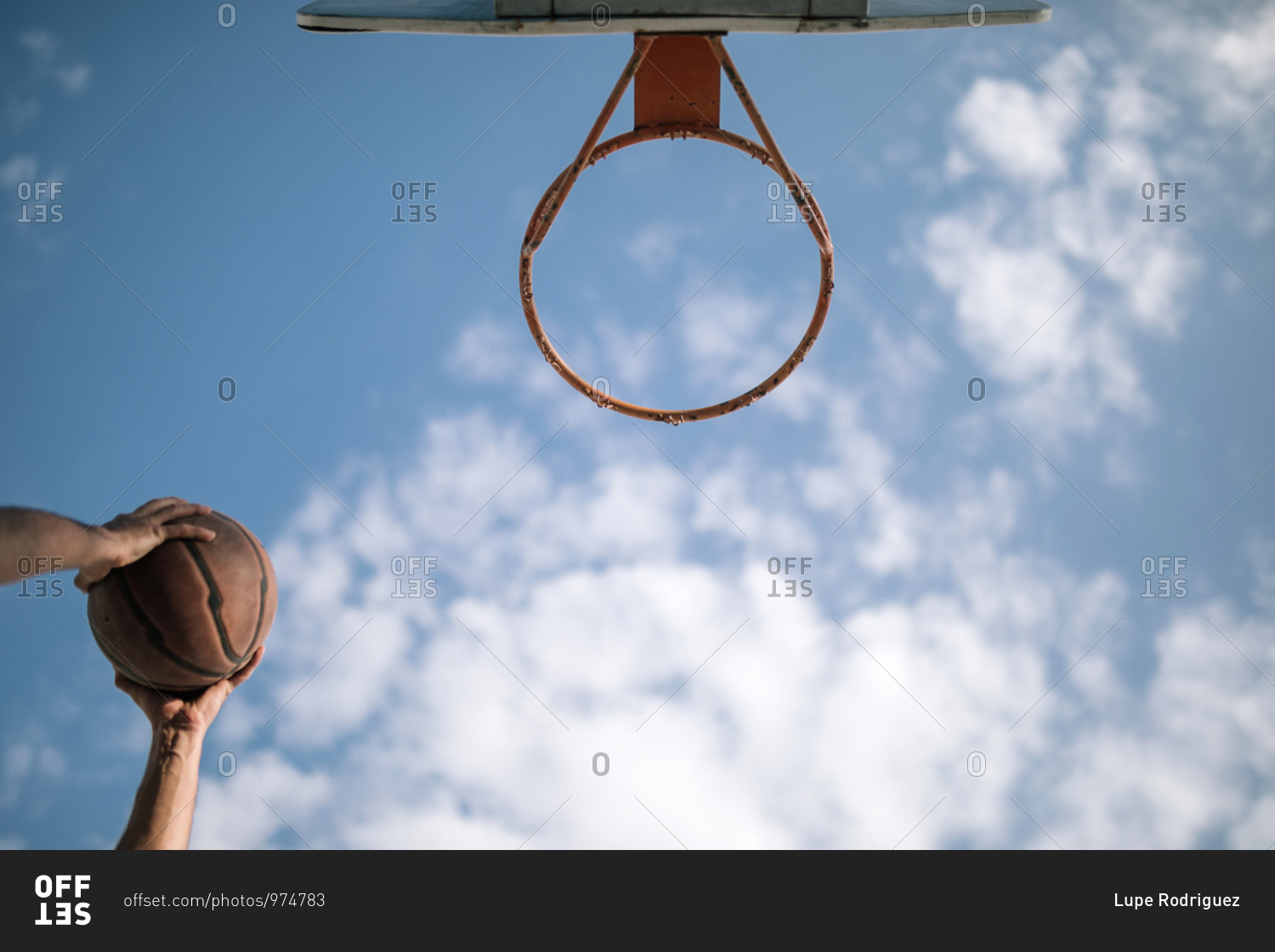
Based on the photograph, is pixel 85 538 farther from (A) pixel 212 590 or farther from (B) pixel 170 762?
(B) pixel 170 762

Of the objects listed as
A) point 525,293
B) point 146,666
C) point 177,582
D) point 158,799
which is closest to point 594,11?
point 525,293

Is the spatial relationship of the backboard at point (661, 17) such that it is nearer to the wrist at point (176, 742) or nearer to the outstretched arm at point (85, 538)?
the outstretched arm at point (85, 538)

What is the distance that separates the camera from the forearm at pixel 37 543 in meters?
2.84

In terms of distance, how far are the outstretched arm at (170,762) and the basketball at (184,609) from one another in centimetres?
7

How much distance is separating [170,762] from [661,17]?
3803 millimetres

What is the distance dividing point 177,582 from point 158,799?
2.71ft

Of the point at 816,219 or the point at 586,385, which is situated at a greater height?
Answer: the point at 816,219

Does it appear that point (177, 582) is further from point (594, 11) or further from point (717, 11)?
point (717, 11)

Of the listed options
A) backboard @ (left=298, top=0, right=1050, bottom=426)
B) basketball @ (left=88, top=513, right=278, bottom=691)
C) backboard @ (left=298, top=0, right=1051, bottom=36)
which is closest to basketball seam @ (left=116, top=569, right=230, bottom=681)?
basketball @ (left=88, top=513, right=278, bottom=691)

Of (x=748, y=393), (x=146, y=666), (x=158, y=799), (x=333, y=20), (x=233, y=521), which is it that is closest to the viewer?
(x=158, y=799)

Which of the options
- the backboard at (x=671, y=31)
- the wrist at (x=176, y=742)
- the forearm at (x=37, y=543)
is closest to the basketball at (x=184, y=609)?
the wrist at (x=176, y=742)

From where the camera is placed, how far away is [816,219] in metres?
5.12

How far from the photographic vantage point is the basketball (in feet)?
13.0

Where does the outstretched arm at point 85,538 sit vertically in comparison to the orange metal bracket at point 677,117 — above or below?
below
